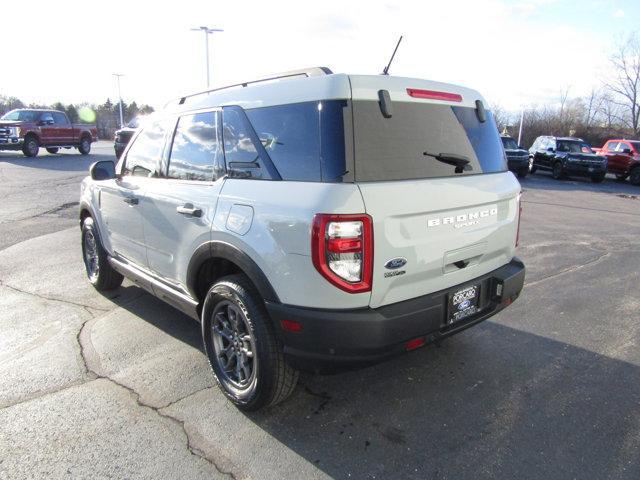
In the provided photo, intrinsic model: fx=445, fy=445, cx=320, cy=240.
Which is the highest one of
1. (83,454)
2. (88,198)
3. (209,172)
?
(209,172)

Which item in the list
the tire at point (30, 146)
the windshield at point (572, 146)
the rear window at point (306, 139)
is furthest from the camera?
the tire at point (30, 146)

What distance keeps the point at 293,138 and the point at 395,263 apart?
867 millimetres

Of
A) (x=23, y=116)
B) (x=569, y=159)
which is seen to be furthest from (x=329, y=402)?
(x=23, y=116)

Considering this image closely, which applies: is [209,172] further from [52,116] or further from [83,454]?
[52,116]

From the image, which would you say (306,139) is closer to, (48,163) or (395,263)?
(395,263)

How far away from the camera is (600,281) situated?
17.5 feet

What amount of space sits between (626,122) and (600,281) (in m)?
49.4

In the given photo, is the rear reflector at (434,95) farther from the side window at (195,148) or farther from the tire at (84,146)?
the tire at (84,146)

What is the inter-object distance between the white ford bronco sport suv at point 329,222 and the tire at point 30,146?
20186 mm

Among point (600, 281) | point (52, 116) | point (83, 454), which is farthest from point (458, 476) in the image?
point (52, 116)

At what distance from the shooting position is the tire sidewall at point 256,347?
2.53 m

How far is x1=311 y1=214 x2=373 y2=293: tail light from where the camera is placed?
2150 mm

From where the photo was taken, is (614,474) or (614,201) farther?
(614,201)

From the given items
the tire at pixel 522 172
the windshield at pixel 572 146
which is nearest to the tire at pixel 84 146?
the tire at pixel 522 172
